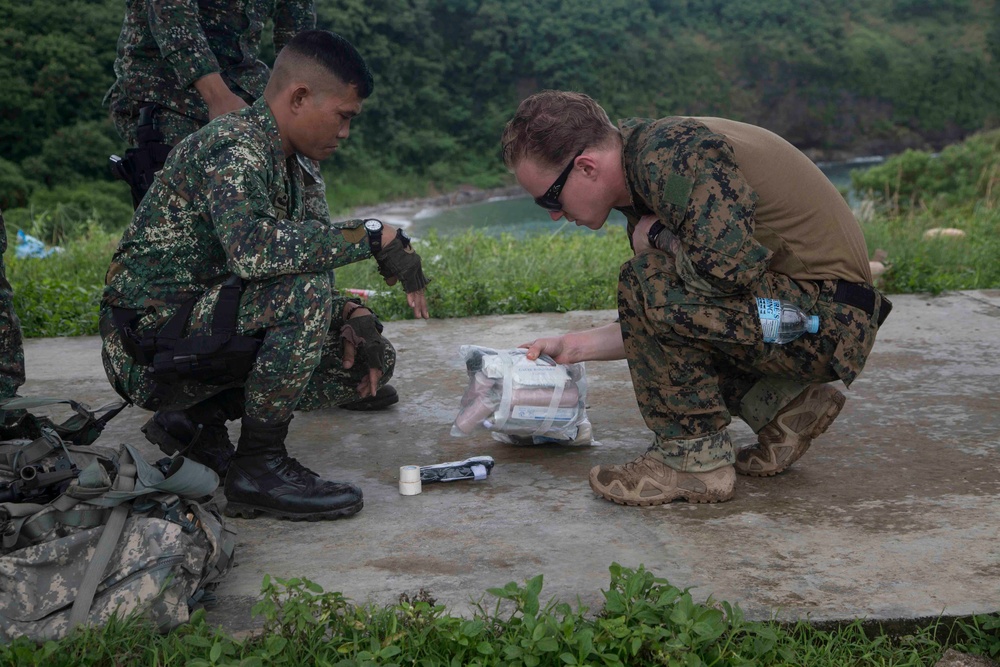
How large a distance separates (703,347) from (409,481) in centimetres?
96

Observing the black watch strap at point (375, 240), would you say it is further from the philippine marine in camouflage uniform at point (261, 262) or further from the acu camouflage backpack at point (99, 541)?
the acu camouflage backpack at point (99, 541)

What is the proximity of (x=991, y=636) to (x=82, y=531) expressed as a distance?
200cm

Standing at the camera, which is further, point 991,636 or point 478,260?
point 478,260

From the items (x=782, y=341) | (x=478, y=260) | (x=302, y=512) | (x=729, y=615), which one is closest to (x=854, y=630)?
(x=729, y=615)

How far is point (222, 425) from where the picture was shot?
3.40m

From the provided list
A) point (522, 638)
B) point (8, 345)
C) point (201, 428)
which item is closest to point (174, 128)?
point (8, 345)

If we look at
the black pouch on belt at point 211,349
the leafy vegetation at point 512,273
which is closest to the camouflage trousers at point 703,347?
the black pouch on belt at point 211,349

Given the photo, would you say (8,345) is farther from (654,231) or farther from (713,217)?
(713,217)

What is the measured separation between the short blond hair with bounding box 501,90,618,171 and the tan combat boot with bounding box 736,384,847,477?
1.01m

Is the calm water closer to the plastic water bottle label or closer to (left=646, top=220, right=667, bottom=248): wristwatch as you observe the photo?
(left=646, top=220, right=667, bottom=248): wristwatch

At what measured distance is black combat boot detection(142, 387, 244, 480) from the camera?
332cm

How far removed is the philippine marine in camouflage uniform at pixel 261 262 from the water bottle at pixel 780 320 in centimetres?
96

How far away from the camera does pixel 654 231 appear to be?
301 centimetres

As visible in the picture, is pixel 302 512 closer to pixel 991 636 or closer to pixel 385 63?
pixel 991 636
